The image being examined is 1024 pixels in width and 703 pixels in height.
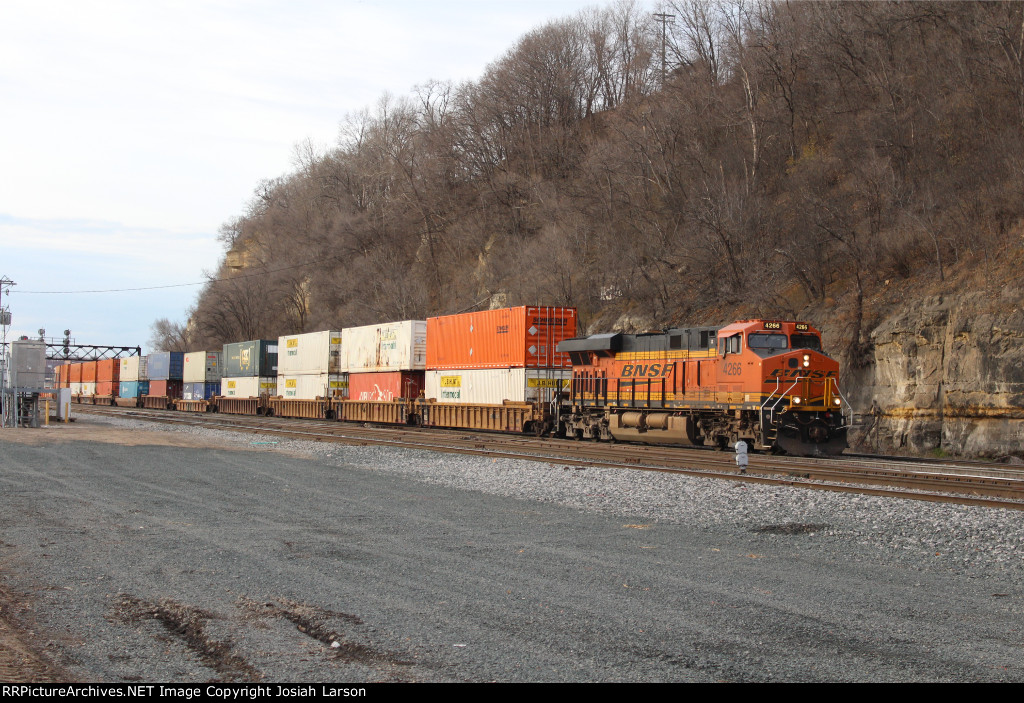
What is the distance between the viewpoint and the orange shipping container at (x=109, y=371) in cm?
7256

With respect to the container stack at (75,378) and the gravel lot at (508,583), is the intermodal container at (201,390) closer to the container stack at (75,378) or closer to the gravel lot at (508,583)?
the container stack at (75,378)

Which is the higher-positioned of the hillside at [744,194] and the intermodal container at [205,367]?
the hillside at [744,194]

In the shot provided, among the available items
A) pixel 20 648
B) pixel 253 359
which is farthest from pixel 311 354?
pixel 20 648

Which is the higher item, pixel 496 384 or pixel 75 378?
pixel 496 384

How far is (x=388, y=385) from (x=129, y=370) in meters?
41.4

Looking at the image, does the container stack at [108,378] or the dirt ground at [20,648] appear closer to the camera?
the dirt ground at [20,648]

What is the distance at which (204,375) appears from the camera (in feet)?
189

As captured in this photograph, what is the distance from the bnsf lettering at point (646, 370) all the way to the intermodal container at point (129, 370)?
54166 millimetres

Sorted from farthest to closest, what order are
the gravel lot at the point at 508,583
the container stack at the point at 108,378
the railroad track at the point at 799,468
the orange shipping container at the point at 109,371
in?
1. the orange shipping container at the point at 109,371
2. the container stack at the point at 108,378
3. the railroad track at the point at 799,468
4. the gravel lot at the point at 508,583

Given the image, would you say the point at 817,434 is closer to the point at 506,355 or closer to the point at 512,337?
the point at 512,337

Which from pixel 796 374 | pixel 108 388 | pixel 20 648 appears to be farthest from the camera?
pixel 108 388

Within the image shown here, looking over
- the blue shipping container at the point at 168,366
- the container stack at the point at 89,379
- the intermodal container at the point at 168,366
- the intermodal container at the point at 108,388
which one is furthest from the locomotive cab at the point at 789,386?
the container stack at the point at 89,379

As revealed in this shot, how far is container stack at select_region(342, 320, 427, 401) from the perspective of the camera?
1435 inches
